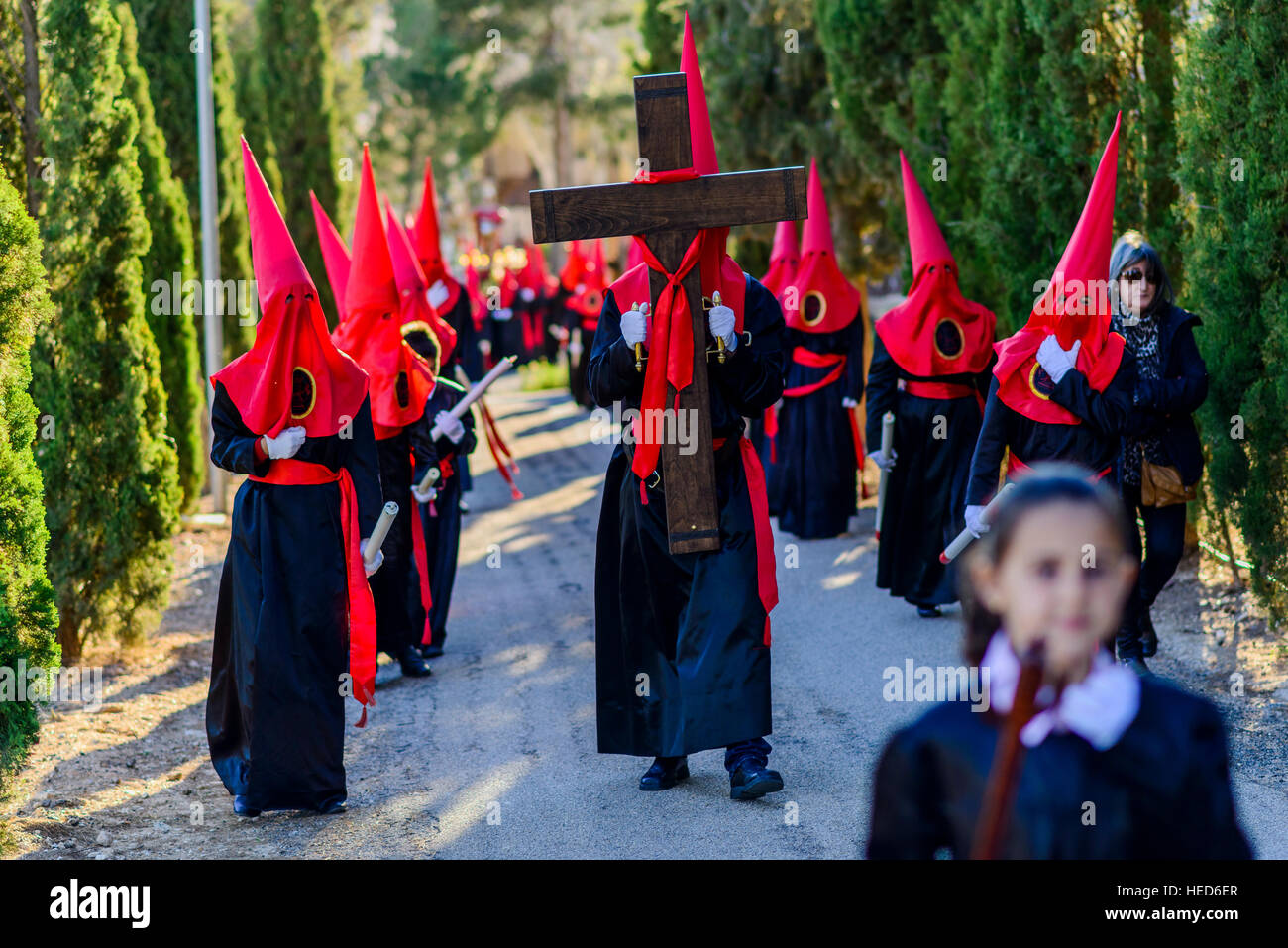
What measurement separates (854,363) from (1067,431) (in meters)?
4.59

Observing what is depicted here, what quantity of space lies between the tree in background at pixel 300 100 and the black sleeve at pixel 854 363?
8965 millimetres

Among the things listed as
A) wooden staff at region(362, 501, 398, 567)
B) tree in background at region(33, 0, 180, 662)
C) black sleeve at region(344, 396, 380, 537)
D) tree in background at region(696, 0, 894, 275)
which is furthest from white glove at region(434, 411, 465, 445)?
tree in background at region(696, 0, 894, 275)

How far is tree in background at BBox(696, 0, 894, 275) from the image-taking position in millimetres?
14102

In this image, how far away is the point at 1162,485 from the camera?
20.9 feet

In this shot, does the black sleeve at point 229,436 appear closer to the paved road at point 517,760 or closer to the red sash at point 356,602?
the red sash at point 356,602

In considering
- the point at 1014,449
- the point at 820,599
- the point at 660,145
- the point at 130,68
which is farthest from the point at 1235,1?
the point at 130,68

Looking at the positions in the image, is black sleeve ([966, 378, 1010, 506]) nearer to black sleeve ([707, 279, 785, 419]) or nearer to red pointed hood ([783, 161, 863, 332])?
black sleeve ([707, 279, 785, 419])

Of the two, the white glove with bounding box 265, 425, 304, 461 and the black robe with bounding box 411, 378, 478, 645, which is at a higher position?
the white glove with bounding box 265, 425, 304, 461

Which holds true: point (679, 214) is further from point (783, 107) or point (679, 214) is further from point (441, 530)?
point (783, 107)

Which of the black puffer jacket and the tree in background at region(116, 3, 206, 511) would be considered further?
the tree in background at region(116, 3, 206, 511)

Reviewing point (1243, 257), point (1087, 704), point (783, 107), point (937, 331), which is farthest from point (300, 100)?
point (1087, 704)

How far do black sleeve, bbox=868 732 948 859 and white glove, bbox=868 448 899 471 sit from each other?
235 inches
